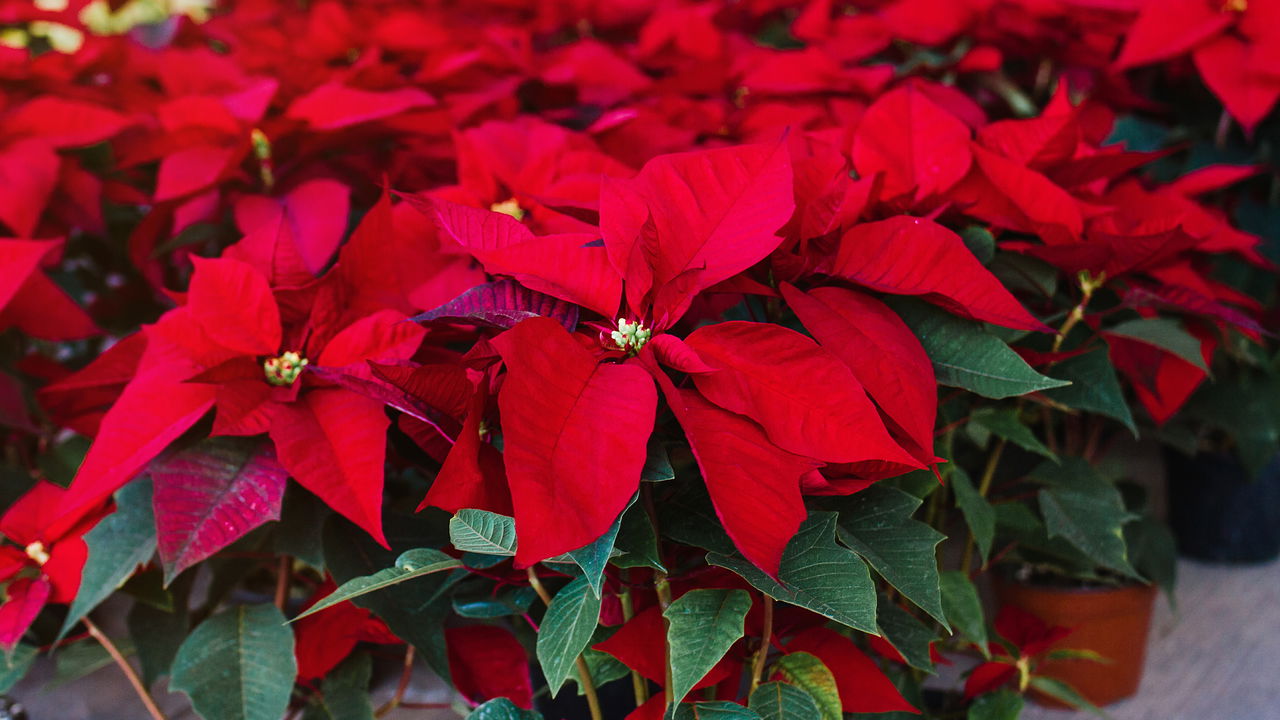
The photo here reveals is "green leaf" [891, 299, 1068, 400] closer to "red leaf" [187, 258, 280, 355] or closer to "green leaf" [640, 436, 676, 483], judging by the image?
"green leaf" [640, 436, 676, 483]

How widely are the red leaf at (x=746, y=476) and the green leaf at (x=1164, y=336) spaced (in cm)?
26

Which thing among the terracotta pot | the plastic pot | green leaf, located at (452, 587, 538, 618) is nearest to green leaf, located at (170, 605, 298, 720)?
green leaf, located at (452, 587, 538, 618)

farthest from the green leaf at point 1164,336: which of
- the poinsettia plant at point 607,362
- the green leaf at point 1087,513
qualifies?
the green leaf at point 1087,513

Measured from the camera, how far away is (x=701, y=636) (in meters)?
0.41

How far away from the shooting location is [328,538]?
55cm

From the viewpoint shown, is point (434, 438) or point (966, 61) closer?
point (434, 438)

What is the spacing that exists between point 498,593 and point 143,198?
460mm

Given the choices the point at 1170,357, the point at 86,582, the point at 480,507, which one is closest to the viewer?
the point at 480,507

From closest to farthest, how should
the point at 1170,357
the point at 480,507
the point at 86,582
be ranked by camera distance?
1. the point at 480,507
2. the point at 86,582
3. the point at 1170,357

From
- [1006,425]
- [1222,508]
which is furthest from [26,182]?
[1222,508]

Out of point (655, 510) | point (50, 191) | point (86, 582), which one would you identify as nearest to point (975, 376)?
point (655, 510)

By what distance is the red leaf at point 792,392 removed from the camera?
1.26 ft

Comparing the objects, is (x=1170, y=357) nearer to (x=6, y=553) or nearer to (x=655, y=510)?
(x=655, y=510)

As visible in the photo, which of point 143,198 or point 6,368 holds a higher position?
point 143,198
